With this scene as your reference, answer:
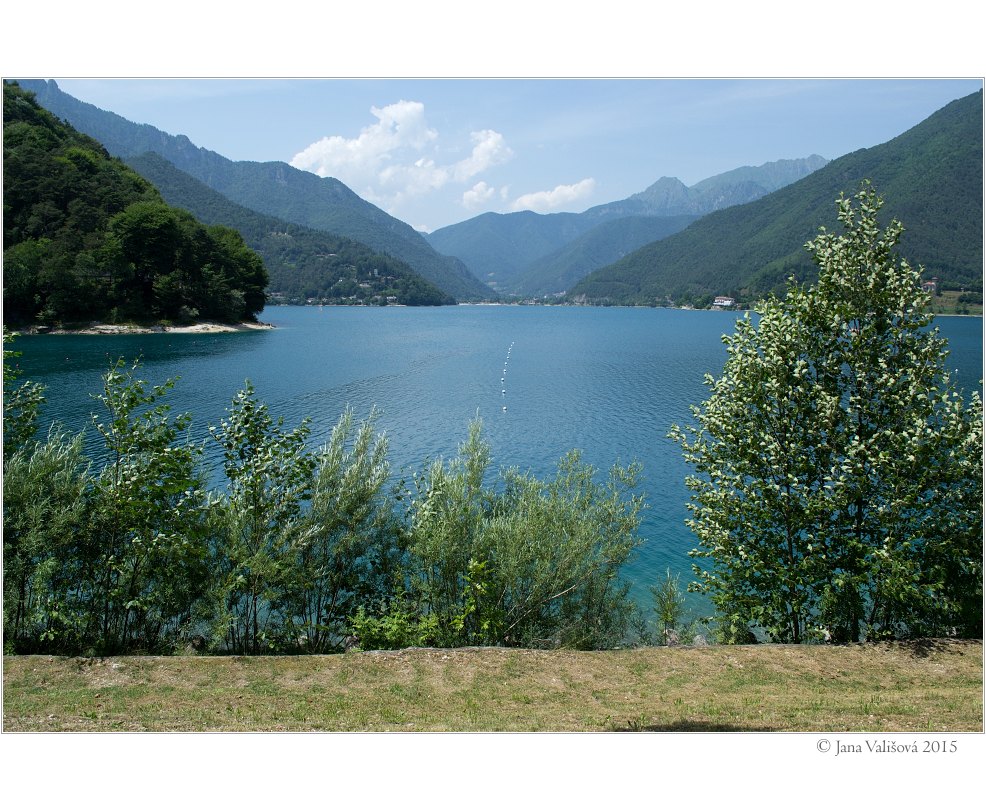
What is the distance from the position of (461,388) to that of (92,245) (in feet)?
221

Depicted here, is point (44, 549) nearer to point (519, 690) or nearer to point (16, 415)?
point (16, 415)

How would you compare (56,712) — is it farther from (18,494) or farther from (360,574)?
(360,574)

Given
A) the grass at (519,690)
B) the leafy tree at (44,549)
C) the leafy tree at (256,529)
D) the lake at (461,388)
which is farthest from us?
the lake at (461,388)

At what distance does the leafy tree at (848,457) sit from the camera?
12.0 m

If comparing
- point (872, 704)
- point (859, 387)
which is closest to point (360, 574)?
point (872, 704)

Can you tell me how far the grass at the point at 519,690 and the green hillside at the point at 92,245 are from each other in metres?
82.4

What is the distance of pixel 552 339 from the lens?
11669 centimetres

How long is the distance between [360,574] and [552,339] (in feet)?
340

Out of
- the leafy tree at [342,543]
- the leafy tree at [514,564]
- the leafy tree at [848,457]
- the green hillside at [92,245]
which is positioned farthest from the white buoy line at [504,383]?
the green hillside at [92,245]

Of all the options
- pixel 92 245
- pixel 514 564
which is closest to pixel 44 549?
pixel 514 564

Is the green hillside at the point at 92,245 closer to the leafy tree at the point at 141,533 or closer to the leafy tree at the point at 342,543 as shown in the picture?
the leafy tree at the point at 141,533

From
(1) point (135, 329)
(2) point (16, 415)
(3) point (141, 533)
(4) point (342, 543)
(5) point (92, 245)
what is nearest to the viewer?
(3) point (141, 533)

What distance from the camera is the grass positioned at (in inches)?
355

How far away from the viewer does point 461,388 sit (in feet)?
188
